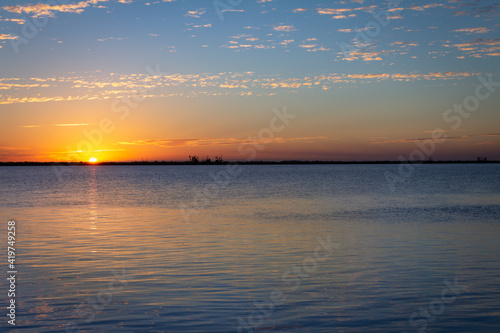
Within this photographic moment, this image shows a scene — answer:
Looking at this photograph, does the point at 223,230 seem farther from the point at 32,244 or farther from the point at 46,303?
the point at 46,303

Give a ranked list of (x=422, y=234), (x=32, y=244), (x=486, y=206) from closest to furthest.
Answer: (x=32, y=244), (x=422, y=234), (x=486, y=206)

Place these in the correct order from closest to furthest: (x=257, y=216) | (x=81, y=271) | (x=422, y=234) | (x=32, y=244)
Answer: (x=81, y=271) < (x=32, y=244) < (x=422, y=234) < (x=257, y=216)

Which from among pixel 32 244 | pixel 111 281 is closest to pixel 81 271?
pixel 111 281

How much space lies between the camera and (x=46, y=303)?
11.7 m

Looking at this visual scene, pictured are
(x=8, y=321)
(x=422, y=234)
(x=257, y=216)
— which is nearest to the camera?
(x=8, y=321)

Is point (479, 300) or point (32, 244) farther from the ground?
point (32, 244)

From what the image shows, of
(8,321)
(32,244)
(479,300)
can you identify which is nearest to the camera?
(8,321)

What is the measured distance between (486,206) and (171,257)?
31321mm

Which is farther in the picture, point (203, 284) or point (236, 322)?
point (203, 284)

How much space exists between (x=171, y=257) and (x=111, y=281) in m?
3.84

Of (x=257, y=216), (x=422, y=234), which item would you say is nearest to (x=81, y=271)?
(x=422, y=234)

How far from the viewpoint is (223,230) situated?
997 inches

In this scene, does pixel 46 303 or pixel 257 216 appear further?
pixel 257 216

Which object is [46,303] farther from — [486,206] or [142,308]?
[486,206]
